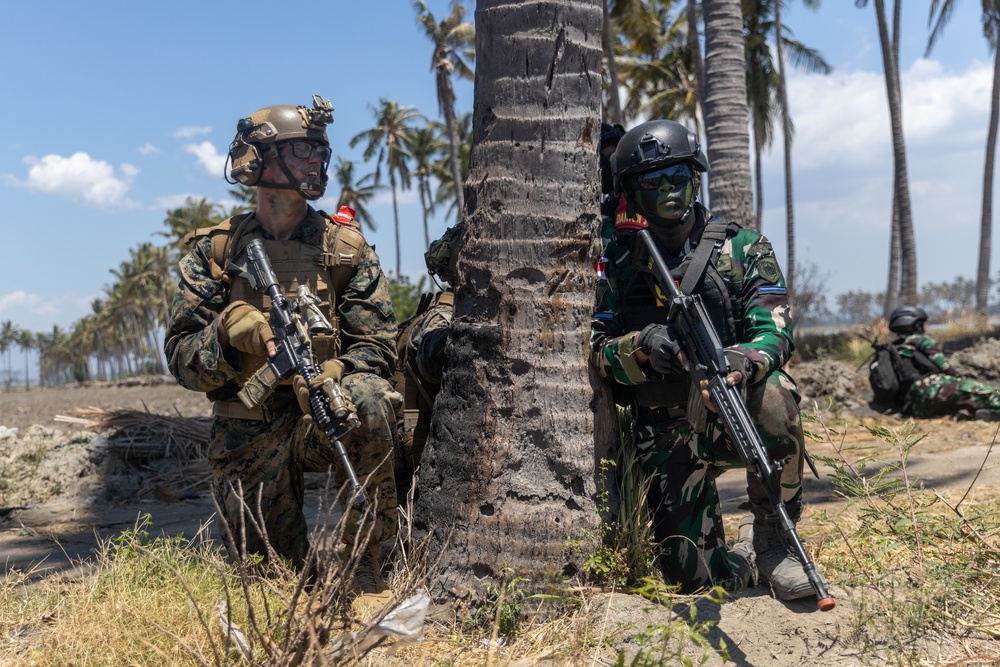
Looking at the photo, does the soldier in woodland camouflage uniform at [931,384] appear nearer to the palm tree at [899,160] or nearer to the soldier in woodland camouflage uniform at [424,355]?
the soldier in woodland camouflage uniform at [424,355]

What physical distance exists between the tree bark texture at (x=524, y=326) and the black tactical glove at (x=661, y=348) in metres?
0.23

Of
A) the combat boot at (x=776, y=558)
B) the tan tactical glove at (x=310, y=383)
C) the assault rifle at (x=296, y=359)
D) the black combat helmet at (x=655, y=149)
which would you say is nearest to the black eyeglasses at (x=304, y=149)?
the assault rifle at (x=296, y=359)

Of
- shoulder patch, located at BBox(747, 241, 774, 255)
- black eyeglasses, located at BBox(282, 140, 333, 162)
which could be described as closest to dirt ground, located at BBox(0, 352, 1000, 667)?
shoulder patch, located at BBox(747, 241, 774, 255)

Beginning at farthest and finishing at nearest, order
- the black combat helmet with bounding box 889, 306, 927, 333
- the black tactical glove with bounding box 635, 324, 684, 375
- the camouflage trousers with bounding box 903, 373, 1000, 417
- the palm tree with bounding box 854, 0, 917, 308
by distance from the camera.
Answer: the palm tree with bounding box 854, 0, 917, 308 → the black combat helmet with bounding box 889, 306, 927, 333 → the camouflage trousers with bounding box 903, 373, 1000, 417 → the black tactical glove with bounding box 635, 324, 684, 375

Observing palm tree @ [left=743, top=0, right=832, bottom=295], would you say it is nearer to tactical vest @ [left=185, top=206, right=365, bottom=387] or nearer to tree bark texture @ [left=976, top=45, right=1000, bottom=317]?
tree bark texture @ [left=976, top=45, right=1000, bottom=317]

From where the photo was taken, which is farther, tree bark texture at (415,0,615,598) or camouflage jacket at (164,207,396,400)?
camouflage jacket at (164,207,396,400)

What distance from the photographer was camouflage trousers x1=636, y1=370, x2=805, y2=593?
10.3ft

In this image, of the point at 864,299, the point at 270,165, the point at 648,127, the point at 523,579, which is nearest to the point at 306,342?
the point at 270,165

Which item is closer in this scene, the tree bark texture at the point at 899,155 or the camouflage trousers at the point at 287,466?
the camouflage trousers at the point at 287,466

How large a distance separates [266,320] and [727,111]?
525cm

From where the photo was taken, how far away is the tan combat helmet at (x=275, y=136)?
364 centimetres

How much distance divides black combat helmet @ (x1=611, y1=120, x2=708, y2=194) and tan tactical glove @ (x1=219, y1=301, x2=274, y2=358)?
5.37 ft

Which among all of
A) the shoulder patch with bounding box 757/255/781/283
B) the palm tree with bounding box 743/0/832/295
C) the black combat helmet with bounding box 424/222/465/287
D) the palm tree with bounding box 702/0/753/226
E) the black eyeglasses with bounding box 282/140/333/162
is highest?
the palm tree with bounding box 743/0/832/295

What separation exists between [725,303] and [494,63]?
135 centimetres
